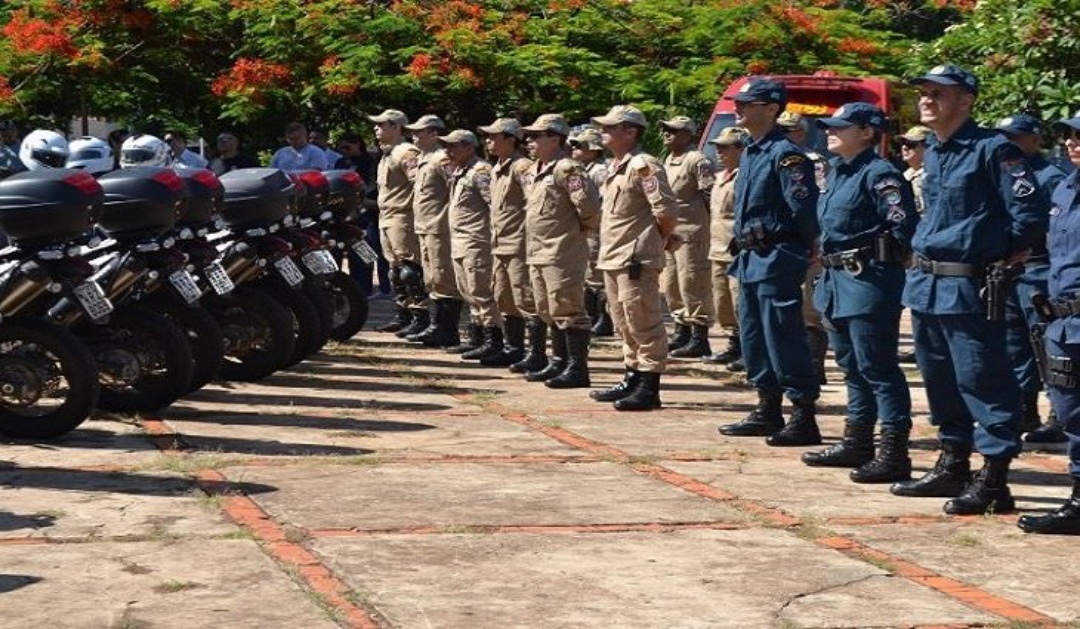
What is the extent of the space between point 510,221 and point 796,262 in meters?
3.72

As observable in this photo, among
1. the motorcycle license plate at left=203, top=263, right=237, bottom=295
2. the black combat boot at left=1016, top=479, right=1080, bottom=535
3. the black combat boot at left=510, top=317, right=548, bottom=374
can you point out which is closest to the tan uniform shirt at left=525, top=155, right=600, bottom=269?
the black combat boot at left=510, top=317, right=548, bottom=374

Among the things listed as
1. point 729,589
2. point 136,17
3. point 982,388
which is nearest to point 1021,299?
point 982,388

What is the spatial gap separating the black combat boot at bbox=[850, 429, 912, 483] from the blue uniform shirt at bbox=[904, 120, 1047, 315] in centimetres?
97

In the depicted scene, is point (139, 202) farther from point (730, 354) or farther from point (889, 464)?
point (730, 354)

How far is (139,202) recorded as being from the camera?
1060cm

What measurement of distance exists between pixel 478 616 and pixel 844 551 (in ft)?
5.59

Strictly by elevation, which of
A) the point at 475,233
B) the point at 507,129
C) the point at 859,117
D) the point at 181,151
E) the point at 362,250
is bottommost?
the point at 362,250

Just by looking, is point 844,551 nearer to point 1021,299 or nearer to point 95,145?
point 1021,299

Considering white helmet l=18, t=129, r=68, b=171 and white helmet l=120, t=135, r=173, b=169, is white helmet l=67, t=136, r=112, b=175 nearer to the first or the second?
white helmet l=120, t=135, r=173, b=169

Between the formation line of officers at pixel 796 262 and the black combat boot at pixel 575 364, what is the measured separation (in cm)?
1

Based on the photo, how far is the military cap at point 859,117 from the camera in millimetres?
9047

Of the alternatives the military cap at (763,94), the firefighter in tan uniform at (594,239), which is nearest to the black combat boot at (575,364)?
the firefighter in tan uniform at (594,239)

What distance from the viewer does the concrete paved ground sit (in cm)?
646

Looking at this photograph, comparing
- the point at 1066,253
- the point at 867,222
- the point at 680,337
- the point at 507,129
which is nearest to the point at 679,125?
the point at 507,129
